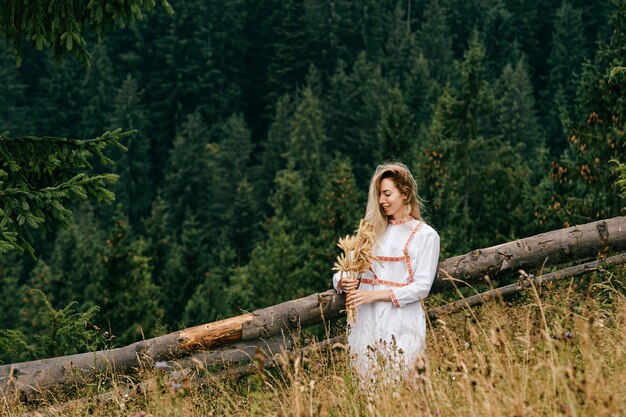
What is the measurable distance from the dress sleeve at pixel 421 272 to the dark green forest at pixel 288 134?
16.1m

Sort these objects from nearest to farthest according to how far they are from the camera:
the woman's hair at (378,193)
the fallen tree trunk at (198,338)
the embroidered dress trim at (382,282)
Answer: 1. the embroidered dress trim at (382,282)
2. the woman's hair at (378,193)
3. the fallen tree trunk at (198,338)

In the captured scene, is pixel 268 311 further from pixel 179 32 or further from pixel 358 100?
pixel 179 32

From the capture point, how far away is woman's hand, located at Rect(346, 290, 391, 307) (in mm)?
4953

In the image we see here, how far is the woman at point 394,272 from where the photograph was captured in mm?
4949

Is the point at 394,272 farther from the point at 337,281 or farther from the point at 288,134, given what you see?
the point at 288,134

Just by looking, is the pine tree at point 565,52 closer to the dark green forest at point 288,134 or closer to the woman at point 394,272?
the dark green forest at point 288,134

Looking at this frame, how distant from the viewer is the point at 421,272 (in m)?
4.98

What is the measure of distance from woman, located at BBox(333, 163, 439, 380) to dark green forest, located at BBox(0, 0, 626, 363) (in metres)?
16.0

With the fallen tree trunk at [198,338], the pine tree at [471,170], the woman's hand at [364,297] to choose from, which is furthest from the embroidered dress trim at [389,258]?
the pine tree at [471,170]

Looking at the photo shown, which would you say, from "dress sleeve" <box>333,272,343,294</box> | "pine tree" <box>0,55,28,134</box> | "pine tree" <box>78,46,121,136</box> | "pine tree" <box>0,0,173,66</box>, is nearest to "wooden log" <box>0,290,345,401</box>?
"dress sleeve" <box>333,272,343,294</box>

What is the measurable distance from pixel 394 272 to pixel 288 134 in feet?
255

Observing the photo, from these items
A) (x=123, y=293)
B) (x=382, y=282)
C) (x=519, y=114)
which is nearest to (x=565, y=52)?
(x=519, y=114)

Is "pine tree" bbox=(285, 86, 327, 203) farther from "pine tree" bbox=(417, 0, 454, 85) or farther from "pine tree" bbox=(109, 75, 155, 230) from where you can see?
"pine tree" bbox=(417, 0, 454, 85)

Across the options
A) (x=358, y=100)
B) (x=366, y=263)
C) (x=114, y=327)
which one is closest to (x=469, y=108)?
(x=114, y=327)
